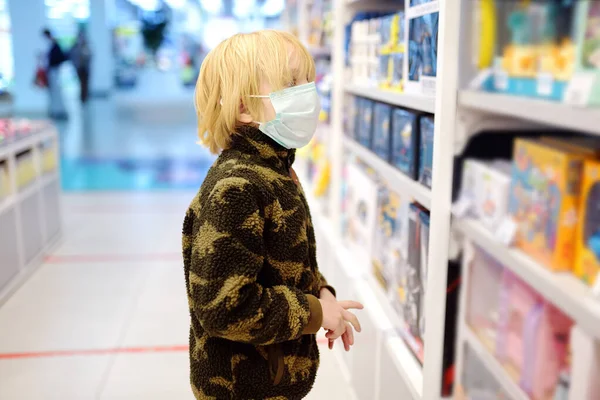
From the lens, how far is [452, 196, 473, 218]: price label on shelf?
1549 millimetres

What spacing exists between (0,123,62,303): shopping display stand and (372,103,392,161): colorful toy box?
230cm

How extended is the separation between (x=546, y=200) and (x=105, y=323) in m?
2.77

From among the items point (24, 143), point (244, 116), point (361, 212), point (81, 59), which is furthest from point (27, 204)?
point (81, 59)

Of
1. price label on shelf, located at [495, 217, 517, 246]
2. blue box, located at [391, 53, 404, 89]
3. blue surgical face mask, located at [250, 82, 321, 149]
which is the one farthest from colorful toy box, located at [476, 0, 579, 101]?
blue box, located at [391, 53, 404, 89]

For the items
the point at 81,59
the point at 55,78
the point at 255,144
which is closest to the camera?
the point at 255,144

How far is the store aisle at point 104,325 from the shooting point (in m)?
2.80

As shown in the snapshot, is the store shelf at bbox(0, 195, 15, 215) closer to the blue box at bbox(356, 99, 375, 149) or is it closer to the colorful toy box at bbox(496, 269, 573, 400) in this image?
the blue box at bbox(356, 99, 375, 149)

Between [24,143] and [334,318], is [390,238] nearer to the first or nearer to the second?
[334,318]

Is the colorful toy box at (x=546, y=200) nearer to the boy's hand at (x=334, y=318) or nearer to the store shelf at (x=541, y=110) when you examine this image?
the store shelf at (x=541, y=110)

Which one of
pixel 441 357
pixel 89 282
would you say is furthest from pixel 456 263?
pixel 89 282

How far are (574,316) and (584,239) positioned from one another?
15 cm

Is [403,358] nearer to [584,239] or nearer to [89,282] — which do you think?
[584,239]

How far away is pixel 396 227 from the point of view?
235cm

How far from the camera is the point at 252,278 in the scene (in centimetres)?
125
